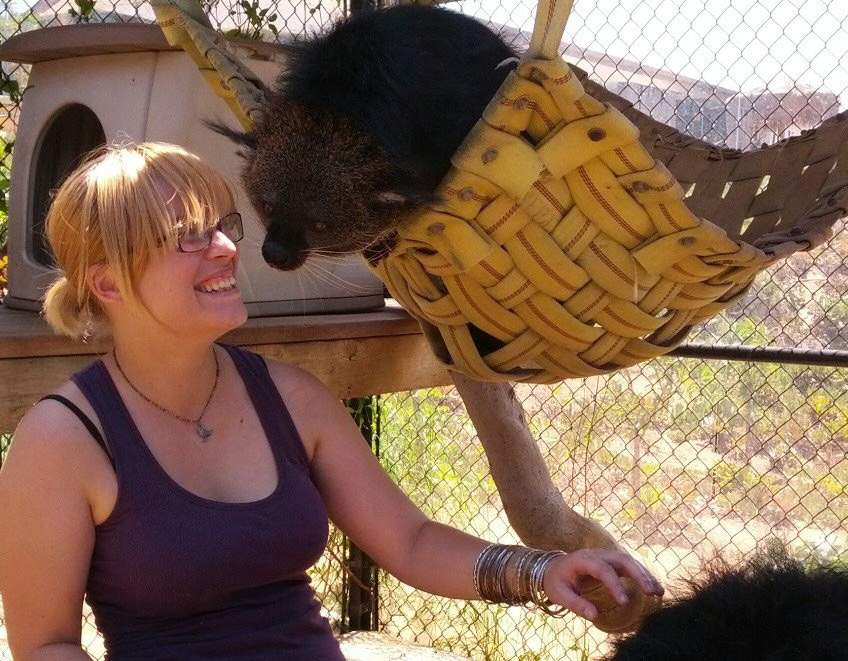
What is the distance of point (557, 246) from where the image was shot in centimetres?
150

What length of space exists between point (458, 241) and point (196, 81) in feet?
3.69

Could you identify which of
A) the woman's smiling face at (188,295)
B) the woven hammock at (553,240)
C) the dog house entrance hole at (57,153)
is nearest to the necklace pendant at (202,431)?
the woman's smiling face at (188,295)

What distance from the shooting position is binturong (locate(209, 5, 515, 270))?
1.72 meters

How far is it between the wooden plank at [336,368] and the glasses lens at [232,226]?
0.64 metres

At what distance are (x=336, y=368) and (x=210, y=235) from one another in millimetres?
956

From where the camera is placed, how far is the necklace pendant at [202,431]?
1.53m

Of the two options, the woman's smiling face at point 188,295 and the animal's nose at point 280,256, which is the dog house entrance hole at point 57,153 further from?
the woman's smiling face at point 188,295

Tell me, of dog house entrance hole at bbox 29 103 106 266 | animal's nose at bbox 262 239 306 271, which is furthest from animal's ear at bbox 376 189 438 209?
dog house entrance hole at bbox 29 103 106 266

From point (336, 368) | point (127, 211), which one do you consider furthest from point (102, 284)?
point (336, 368)

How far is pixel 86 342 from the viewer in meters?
2.02

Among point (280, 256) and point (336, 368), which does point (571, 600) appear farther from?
point (336, 368)

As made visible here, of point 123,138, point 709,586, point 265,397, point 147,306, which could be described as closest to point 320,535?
point 265,397

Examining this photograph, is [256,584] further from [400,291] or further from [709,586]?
[709,586]

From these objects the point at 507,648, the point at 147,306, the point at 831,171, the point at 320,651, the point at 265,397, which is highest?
the point at 831,171
